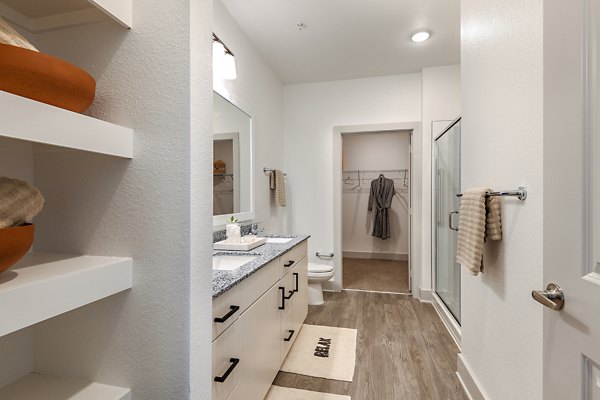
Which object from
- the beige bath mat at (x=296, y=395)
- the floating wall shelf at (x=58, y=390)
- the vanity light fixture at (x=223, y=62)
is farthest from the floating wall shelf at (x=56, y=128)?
the beige bath mat at (x=296, y=395)

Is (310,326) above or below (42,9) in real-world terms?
below

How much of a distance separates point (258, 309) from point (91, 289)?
1002 millimetres

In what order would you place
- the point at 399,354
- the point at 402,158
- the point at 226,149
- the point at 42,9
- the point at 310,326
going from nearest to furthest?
the point at 42,9 < the point at 399,354 < the point at 226,149 < the point at 310,326 < the point at 402,158

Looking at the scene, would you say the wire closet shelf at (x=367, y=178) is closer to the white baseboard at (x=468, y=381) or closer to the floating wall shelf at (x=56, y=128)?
the white baseboard at (x=468, y=381)

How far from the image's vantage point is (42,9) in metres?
0.69

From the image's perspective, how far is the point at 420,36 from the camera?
2514mm

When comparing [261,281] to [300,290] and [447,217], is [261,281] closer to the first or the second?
[300,290]

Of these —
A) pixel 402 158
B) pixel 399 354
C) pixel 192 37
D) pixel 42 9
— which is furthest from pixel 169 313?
pixel 402 158

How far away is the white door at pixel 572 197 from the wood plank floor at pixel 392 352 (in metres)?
1.18

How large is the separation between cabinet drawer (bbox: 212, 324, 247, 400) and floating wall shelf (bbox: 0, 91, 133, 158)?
0.79 meters

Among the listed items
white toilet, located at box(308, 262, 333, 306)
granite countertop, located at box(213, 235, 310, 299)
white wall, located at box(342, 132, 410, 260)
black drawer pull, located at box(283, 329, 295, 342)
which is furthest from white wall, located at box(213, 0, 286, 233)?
white wall, located at box(342, 132, 410, 260)

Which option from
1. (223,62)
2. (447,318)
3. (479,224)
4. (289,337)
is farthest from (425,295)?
(223,62)

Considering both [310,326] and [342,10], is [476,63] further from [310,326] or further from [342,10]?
[310,326]

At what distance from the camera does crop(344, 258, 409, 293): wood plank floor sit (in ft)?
11.9
